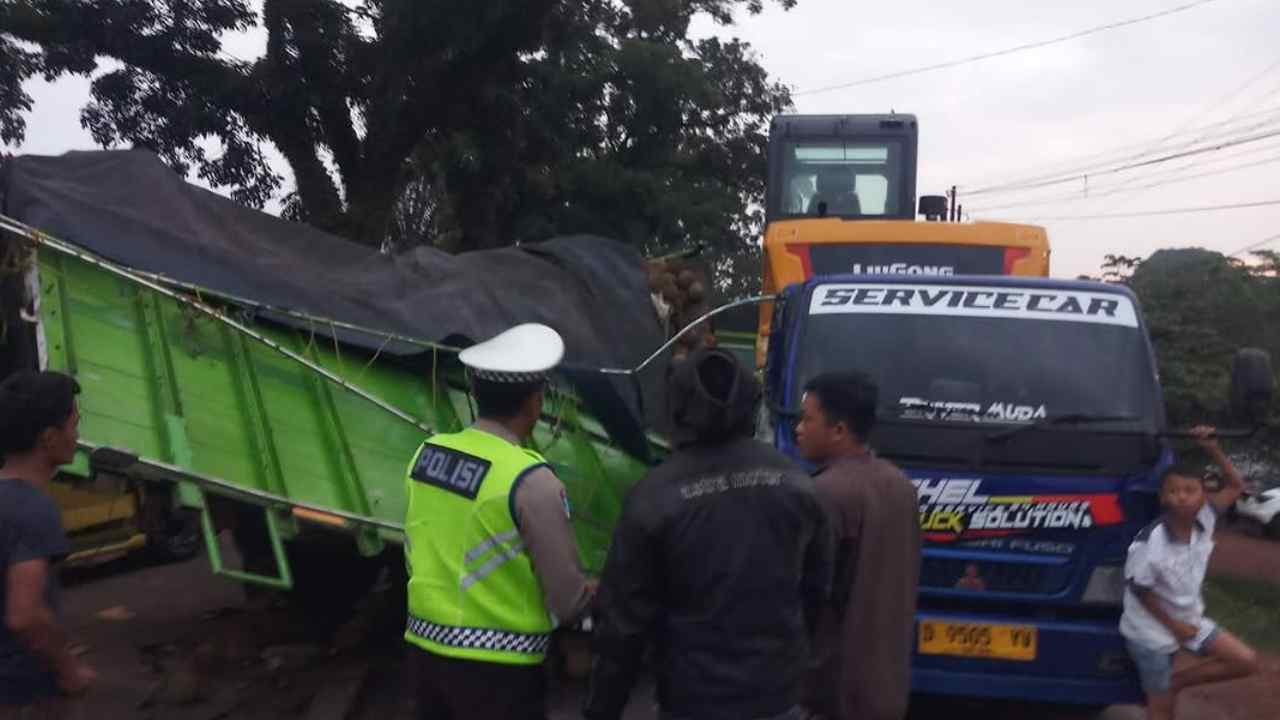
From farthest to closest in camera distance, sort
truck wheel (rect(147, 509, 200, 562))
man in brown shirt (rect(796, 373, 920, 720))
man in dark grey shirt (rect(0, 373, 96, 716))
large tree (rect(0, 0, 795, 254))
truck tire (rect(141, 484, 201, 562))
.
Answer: large tree (rect(0, 0, 795, 254)) < truck wheel (rect(147, 509, 200, 562)) < truck tire (rect(141, 484, 201, 562)) < man in brown shirt (rect(796, 373, 920, 720)) < man in dark grey shirt (rect(0, 373, 96, 716))

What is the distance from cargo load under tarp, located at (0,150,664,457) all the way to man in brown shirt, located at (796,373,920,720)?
3.11 m

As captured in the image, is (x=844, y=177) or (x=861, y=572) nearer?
(x=861, y=572)

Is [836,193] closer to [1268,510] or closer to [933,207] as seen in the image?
[933,207]

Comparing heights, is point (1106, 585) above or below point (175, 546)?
above

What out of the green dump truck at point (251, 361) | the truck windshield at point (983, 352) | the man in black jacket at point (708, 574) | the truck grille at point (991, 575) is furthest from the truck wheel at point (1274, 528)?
the man in black jacket at point (708, 574)

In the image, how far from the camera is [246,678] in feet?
23.1

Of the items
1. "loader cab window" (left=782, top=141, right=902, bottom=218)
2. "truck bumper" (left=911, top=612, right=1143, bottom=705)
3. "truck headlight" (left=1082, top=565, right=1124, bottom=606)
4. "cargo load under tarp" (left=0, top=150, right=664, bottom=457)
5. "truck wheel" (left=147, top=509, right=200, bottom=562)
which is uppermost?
"loader cab window" (left=782, top=141, right=902, bottom=218)

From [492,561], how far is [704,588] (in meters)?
0.58

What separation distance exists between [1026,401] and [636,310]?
126 inches

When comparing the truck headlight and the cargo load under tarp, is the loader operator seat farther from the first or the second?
the truck headlight

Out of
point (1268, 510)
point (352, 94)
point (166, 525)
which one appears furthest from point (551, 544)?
point (1268, 510)

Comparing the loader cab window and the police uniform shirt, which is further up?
the loader cab window

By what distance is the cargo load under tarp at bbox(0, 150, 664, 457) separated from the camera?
602 centimetres

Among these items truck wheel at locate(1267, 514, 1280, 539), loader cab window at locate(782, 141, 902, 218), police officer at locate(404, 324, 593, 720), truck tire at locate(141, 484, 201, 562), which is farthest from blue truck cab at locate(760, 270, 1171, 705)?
truck wheel at locate(1267, 514, 1280, 539)
